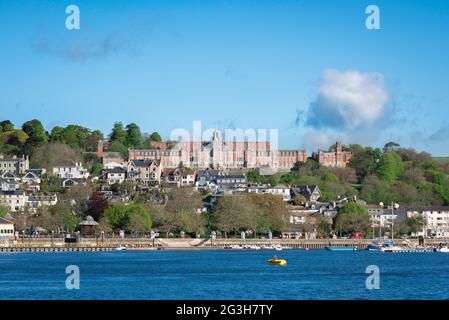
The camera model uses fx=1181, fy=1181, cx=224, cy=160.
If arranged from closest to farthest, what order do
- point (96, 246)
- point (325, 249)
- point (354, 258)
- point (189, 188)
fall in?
point (354, 258), point (96, 246), point (325, 249), point (189, 188)

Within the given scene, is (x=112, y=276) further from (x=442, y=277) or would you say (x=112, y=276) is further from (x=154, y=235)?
(x=154, y=235)

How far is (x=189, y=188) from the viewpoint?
11569cm

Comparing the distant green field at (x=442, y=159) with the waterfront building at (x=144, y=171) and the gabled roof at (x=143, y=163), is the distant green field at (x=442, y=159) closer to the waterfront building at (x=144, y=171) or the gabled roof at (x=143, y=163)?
the gabled roof at (x=143, y=163)

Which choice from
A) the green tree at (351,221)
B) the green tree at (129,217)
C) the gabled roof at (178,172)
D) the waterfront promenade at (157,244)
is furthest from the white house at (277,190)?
the green tree at (129,217)

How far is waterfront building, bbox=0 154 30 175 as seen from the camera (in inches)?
5281

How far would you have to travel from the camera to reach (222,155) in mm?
151625

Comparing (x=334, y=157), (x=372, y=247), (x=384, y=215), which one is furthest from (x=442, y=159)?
(x=372, y=247)

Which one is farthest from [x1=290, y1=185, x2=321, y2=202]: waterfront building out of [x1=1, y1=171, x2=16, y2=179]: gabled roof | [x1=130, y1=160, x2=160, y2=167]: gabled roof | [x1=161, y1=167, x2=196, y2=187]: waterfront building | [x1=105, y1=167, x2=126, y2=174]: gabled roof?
[x1=1, y1=171, x2=16, y2=179]: gabled roof

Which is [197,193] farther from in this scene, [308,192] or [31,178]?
[31,178]

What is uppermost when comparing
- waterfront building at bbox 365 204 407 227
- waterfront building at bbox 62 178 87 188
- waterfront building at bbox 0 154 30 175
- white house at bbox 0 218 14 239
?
waterfront building at bbox 0 154 30 175

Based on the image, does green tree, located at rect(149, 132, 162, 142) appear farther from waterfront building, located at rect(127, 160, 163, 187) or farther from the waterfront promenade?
the waterfront promenade

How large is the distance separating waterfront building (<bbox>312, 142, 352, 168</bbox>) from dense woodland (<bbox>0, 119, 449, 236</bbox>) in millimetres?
1879

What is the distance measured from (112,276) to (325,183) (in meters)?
81.9
